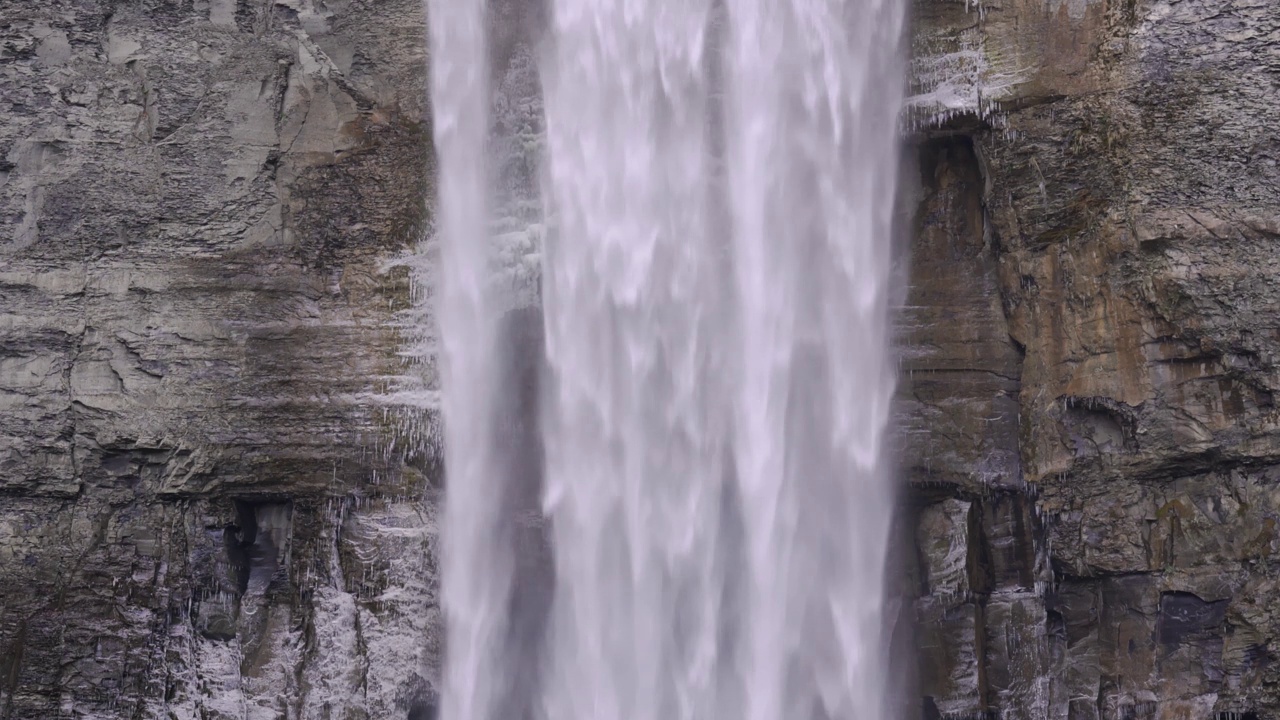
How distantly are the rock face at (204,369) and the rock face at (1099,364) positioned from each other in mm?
4670

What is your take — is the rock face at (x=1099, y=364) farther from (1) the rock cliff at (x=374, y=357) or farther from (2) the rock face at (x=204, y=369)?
(2) the rock face at (x=204, y=369)

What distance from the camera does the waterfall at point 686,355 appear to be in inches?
407

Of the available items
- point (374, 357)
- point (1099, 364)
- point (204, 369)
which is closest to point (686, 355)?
point (374, 357)

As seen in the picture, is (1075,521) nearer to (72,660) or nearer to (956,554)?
(956,554)

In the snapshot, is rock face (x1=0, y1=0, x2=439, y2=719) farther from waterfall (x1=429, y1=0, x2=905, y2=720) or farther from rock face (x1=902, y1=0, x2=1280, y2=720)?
rock face (x1=902, y1=0, x2=1280, y2=720)

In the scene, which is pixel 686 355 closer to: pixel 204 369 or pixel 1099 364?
pixel 1099 364

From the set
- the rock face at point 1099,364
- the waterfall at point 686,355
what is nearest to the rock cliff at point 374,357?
the rock face at point 1099,364

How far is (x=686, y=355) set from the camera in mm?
10812

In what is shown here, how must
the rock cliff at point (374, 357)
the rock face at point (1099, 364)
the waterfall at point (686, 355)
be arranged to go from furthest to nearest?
the waterfall at point (686, 355)
the rock cliff at point (374, 357)
the rock face at point (1099, 364)

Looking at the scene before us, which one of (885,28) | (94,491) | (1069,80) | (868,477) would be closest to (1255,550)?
(868,477)

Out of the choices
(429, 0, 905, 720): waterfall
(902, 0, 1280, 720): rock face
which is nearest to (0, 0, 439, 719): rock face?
(429, 0, 905, 720): waterfall

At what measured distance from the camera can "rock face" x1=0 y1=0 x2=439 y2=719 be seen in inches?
418

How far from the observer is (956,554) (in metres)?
10.4

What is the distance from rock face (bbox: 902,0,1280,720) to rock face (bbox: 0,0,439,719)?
15.3 ft
